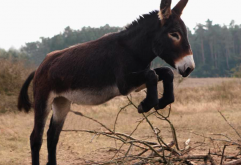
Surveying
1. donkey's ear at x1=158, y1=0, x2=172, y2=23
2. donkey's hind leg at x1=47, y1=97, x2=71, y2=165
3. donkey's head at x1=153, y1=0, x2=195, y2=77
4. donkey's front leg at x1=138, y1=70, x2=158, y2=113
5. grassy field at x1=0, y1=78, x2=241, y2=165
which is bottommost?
grassy field at x1=0, y1=78, x2=241, y2=165

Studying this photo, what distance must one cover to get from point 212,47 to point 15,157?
55295 millimetres

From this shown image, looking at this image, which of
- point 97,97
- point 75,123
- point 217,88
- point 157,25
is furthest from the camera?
point 217,88

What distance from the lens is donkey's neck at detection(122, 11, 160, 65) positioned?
361 cm

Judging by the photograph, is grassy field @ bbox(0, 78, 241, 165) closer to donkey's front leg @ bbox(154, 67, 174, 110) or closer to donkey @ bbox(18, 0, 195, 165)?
donkey's front leg @ bbox(154, 67, 174, 110)

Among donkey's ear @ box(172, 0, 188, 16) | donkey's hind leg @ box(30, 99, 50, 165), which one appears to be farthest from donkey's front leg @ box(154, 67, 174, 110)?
donkey's hind leg @ box(30, 99, 50, 165)

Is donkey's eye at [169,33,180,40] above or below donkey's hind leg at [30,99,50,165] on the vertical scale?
above

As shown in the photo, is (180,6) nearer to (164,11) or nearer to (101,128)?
(164,11)

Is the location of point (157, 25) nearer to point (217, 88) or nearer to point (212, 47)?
point (217, 88)

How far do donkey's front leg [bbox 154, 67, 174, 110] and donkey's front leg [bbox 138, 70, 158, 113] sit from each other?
20cm

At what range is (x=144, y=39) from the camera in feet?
12.0

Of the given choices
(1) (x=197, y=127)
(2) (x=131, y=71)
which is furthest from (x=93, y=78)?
(1) (x=197, y=127)

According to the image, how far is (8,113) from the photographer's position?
539 inches

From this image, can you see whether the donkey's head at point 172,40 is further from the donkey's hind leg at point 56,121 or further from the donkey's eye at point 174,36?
the donkey's hind leg at point 56,121

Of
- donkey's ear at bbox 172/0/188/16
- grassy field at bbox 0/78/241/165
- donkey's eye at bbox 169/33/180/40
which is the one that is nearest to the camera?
donkey's eye at bbox 169/33/180/40
